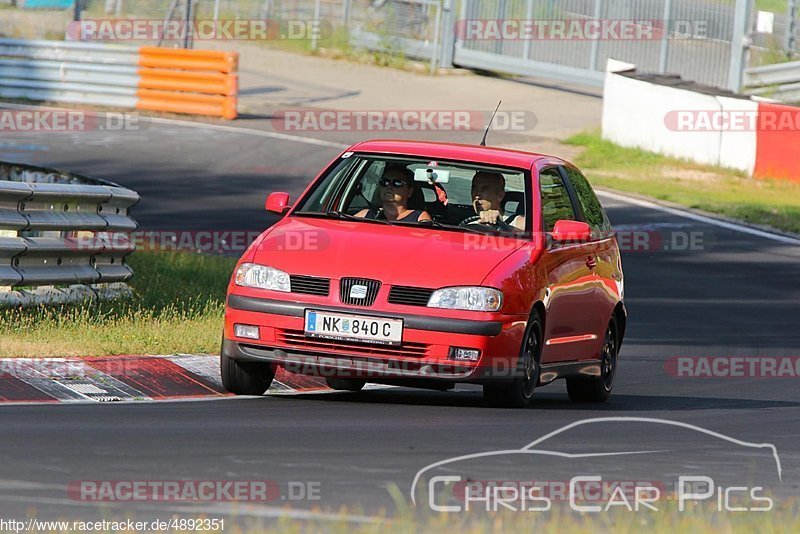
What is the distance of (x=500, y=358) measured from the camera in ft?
31.3

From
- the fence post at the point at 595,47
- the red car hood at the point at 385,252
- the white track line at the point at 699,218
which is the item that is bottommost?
the white track line at the point at 699,218

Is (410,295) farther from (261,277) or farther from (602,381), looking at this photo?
(602,381)

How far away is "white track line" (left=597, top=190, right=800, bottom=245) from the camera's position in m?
23.0

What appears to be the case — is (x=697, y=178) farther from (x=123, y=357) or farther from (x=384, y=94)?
(x=123, y=357)

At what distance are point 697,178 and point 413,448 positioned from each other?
20616 millimetres

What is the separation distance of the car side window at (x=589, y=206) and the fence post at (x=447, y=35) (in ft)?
95.9

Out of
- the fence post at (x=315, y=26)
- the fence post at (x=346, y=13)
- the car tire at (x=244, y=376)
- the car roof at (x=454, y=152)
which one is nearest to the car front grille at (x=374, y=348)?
the car tire at (x=244, y=376)

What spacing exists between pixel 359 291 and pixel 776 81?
25.5 m

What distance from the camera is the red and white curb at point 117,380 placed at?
968 centimetres

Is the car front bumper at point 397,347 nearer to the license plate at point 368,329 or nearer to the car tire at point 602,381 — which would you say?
the license plate at point 368,329

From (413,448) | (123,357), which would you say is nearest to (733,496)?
(413,448)

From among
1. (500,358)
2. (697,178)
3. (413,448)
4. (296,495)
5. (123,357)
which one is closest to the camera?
(296,495)

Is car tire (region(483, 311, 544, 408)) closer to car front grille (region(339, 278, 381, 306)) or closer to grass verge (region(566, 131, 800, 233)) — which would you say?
car front grille (region(339, 278, 381, 306))

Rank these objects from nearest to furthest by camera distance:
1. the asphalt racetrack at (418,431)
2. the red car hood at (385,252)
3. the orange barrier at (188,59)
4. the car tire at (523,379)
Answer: the asphalt racetrack at (418,431) < the red car hood at (385,252) < the car tire at (523,379) < the orange barrier at (188,59)
